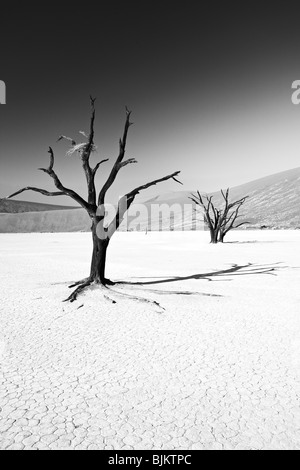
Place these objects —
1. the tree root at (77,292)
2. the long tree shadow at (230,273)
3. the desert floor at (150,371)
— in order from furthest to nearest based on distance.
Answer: the long tree shadow at (230,273) → the tree root at (77,292) → the desert floor at (150,371)

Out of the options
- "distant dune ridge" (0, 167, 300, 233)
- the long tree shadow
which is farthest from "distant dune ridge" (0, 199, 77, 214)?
the long tree shadow

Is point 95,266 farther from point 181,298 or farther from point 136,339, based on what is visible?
point 136,339

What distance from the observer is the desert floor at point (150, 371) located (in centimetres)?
288

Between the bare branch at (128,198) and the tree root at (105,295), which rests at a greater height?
the bare branch at (128,198)

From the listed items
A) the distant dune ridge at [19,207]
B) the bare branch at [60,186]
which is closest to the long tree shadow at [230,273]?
the bare branch at [60,186]

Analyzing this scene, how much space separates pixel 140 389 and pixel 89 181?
22.6 ft

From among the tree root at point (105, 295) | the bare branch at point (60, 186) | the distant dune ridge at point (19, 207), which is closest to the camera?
the tree root at point (105, 295)

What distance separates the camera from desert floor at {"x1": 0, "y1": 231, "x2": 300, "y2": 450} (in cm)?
288

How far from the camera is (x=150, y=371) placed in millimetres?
4113

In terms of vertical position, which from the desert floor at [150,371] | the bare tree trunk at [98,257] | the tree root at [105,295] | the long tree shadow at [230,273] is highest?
the bare tree trunk at [98,257]

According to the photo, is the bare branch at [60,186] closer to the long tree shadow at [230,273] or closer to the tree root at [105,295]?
the tree root at [105,295]

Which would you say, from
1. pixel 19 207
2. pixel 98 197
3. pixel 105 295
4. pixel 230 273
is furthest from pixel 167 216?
pixel 105 295

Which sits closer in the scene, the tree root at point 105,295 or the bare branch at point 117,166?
the tree root at point 105,295

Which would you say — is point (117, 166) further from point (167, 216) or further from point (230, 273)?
point (167, 216)
